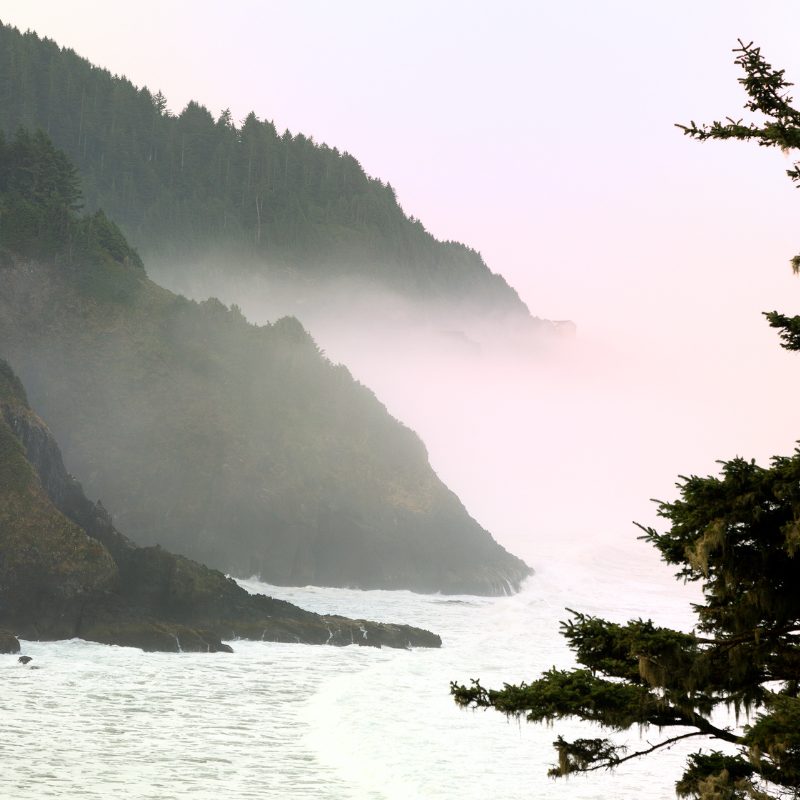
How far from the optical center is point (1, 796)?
18.5 metres

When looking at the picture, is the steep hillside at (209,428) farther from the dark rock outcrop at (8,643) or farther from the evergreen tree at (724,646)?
the evergreen tree at (724,646)

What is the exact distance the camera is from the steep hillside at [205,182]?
102 metres

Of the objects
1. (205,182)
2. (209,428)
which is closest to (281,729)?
(209,428)

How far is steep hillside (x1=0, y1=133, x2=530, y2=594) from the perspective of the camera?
198 feet

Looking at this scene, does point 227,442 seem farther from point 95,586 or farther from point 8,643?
point 8,643

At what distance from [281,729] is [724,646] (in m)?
20.5

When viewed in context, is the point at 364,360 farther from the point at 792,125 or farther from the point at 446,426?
the point at 792,125

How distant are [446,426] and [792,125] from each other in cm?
14649

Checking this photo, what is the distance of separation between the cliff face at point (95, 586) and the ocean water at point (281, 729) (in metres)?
1.36

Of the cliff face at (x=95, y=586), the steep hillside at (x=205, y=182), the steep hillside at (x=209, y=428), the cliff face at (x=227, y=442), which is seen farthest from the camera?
the steep hillside at (x=205, y=182)

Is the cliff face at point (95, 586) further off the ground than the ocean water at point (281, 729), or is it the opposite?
the cliff face at point (95, 586)

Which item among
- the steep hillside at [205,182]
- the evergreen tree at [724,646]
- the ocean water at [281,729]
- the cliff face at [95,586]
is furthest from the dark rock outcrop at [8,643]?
the steep hillside at [205,182]

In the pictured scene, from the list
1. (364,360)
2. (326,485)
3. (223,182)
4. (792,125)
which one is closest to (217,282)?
(223,182)

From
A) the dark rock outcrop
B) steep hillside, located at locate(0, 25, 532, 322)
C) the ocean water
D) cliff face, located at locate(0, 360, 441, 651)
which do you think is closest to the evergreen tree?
the ocean water
